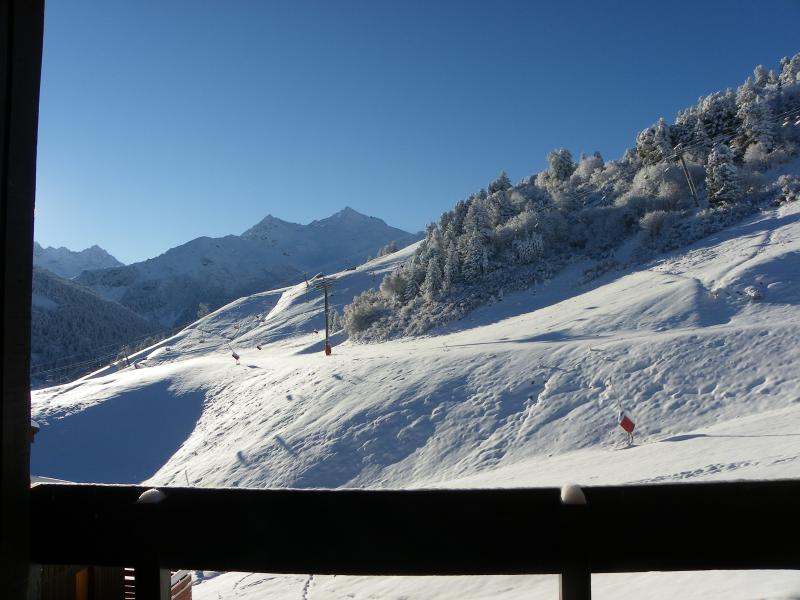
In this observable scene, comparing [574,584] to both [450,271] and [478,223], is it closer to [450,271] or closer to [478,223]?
[450,271]

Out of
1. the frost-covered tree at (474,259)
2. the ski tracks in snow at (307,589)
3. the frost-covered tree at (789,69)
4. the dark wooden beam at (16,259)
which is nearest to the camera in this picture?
the dark wooden beam at (16,259)

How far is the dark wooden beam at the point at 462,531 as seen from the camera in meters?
1.75

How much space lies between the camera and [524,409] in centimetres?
1694

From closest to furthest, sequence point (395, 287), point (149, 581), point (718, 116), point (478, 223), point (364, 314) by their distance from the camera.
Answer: point (149, 581) → point (364, 314) → point (478, 223) → point (395, 287) → point (718, 116)

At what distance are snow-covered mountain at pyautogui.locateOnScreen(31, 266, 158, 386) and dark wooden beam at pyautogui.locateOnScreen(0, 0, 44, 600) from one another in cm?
12572

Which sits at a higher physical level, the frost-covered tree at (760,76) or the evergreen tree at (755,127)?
the frost-covered tree at (760,76)

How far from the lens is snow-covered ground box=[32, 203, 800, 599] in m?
9.64

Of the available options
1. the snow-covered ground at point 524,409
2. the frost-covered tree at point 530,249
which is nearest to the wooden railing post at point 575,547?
the snow-covered ground at point 524,409

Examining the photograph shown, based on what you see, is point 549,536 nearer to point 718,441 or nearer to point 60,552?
point 60,552

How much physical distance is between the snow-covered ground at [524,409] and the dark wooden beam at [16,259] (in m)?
3.54

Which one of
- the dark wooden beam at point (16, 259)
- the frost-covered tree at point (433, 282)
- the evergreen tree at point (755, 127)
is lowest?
the dark wooden beam at point (16, 259)

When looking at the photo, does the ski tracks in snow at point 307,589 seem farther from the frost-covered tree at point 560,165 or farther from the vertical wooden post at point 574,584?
the frost-covered tree at point 560,165

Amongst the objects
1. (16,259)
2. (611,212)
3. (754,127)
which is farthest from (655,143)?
(16,259)

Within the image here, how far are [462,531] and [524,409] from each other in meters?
15.8
